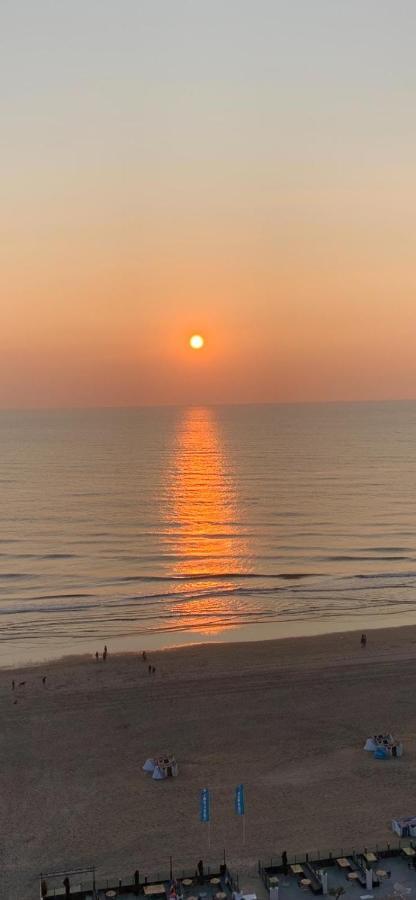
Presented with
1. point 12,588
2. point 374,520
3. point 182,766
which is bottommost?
point 182,766

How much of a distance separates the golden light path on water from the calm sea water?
18 centimetres

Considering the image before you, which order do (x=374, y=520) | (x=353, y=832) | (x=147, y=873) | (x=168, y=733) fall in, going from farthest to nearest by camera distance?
(x=374, y=520), (x=168, y=733), (x=353, y=832), (x=147, y=873)

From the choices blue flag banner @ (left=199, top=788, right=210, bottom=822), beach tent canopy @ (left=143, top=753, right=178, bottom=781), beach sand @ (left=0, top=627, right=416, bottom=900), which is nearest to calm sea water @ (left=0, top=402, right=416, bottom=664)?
beach sand @ (left=0, top=627, right=416, bottom=900)

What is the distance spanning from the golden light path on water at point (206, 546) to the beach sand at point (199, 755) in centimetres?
982

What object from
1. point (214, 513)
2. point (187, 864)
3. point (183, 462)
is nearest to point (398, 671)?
point (187, 864)

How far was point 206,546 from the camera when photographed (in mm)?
79500

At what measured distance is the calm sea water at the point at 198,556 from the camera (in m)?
54.4

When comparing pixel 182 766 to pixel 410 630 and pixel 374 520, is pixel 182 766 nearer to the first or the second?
pixel 410 630

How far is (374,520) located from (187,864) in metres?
68.9

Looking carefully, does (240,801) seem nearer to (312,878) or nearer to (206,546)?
(312,878)

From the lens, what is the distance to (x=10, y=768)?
32.7 meters

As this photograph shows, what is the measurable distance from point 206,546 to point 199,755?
45.8 m

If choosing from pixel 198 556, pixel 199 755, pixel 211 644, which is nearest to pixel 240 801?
pixel 199 755

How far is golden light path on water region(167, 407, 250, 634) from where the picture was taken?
58125 millimetres
